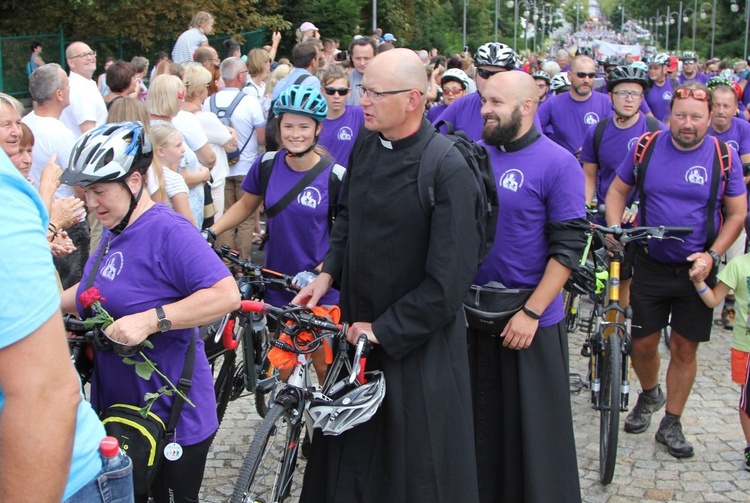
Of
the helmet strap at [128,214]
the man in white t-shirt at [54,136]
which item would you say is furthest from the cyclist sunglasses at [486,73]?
the helmet strap at [128,214]

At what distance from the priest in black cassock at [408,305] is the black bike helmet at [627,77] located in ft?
13.3

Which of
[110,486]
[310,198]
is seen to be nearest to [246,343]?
[310,198]

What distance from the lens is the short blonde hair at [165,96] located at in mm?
7219

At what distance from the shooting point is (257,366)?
5879mm

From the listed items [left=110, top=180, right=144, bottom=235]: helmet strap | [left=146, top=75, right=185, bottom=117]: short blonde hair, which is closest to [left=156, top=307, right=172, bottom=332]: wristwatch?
[left=110, top=180, right=144, bottom=235]: helmet strap

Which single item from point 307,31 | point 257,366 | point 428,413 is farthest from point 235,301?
point 307,31

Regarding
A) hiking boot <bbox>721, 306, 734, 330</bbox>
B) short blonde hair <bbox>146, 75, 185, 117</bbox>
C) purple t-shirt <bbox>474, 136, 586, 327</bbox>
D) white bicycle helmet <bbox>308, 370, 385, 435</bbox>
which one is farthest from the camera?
hiking boot <bbox>721, 306, 734, 330</bbox>

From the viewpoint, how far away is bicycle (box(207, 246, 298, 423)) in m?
5.16

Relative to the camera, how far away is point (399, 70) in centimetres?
378

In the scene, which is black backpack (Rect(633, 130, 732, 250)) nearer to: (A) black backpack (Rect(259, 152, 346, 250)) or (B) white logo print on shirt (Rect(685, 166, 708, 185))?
(B) white logo print on shirt (Rect(685, 166, 708, 185))

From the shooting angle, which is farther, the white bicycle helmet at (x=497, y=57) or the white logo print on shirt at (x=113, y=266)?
the white bicycle helmet at (x=497, y=57)

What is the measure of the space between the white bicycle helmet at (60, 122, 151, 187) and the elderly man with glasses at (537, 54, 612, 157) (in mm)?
6791

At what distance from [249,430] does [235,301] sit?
9.23 ft

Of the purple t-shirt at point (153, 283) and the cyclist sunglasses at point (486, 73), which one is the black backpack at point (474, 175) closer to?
the purple t-shirt at point (153, 283)
